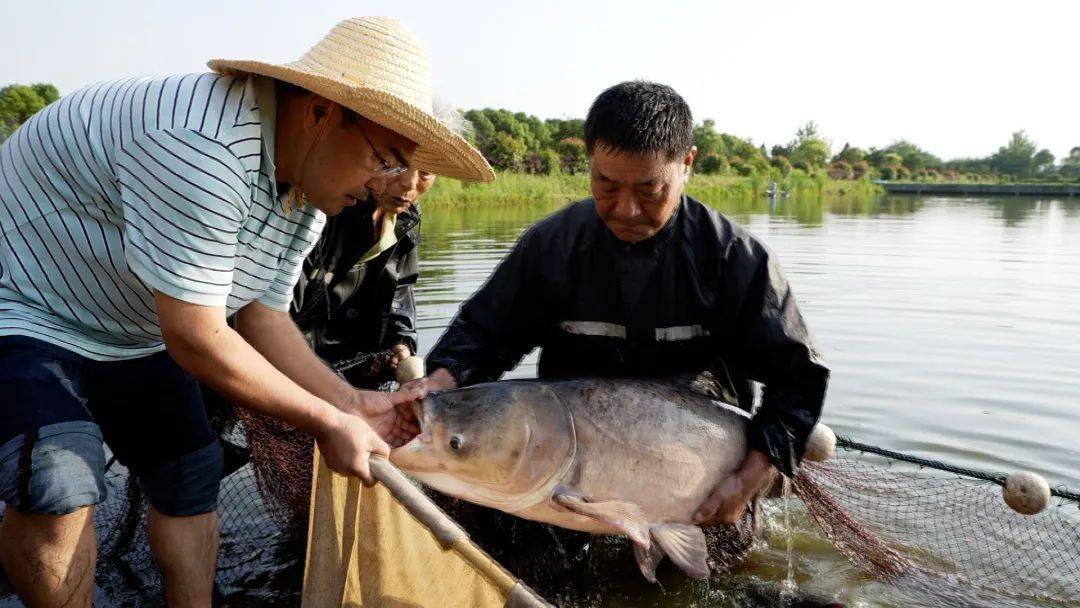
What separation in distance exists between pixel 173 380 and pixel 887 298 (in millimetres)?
10372

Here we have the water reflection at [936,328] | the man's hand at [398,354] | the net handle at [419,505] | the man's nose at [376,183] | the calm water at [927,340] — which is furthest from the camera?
the water reflection at [936,328]

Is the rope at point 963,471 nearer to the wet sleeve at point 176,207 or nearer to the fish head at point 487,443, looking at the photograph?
the fish head at point 487,443

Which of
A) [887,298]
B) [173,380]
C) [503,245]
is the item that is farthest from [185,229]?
[503,245]

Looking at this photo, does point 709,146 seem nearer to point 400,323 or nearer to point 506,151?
point 506,151

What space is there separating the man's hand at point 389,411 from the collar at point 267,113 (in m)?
0.88

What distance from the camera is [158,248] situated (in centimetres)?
223

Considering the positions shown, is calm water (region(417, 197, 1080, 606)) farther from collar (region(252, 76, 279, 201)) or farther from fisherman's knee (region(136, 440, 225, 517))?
collar (region(252, 76, 279, 201))

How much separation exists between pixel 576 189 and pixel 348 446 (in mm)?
34442

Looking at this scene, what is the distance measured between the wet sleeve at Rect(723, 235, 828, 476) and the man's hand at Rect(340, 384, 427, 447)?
138 centimetres

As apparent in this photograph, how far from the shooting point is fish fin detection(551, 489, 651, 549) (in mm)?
3092

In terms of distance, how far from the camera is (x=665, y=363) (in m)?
3.80

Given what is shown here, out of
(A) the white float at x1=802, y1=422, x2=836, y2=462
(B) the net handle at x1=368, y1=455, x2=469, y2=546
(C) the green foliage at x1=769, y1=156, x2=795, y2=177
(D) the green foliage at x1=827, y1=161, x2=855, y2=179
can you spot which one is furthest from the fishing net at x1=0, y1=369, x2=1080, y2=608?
(D) the green foliage at x1=827, y1=161, x2=855, y2=179

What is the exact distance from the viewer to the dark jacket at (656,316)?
352cm

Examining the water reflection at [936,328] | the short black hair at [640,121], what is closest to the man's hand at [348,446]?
the short black hair at [640,121]
